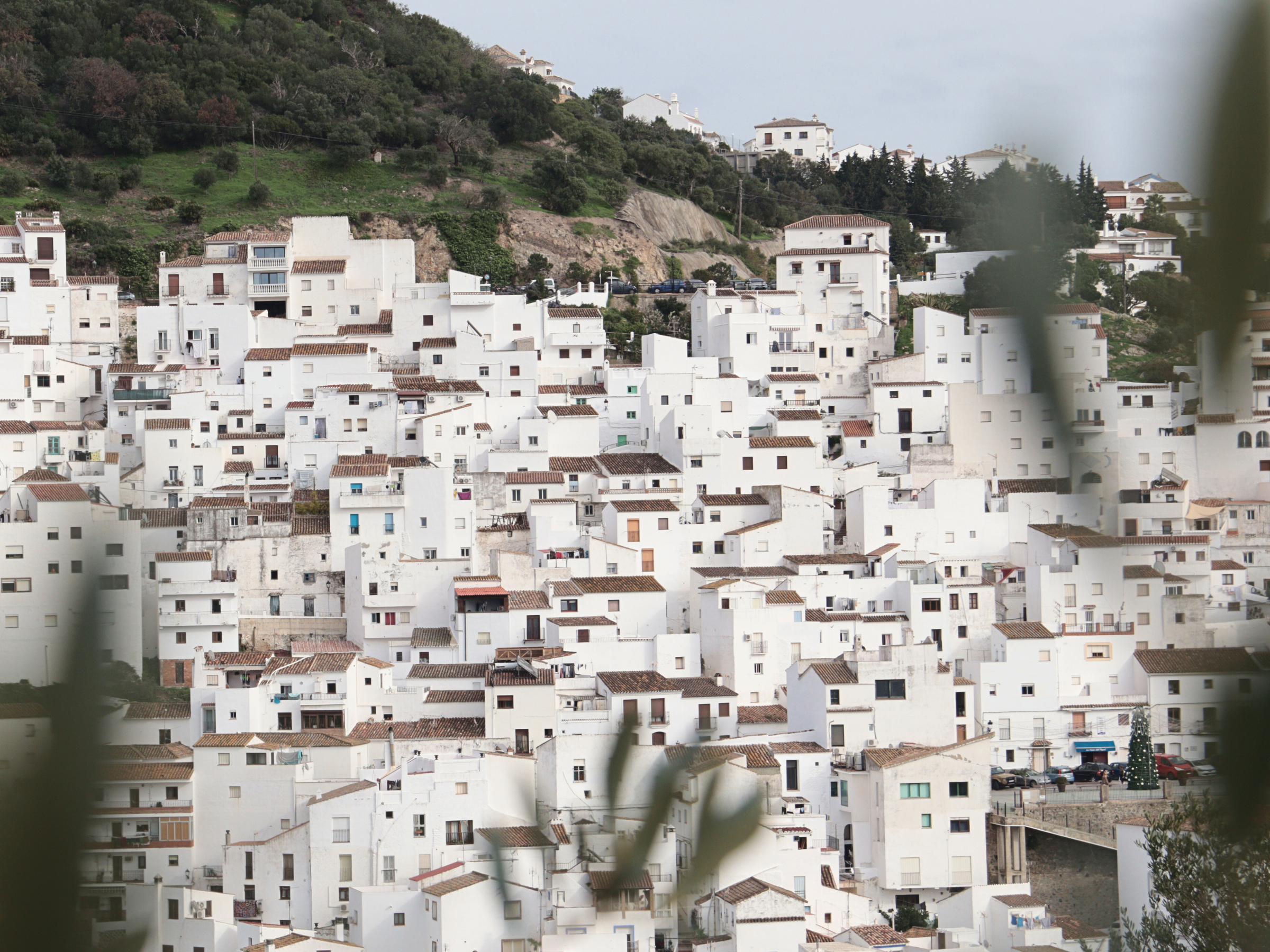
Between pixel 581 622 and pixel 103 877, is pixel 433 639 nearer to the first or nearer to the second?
pixel 581 622

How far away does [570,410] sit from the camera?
35625 millimetres

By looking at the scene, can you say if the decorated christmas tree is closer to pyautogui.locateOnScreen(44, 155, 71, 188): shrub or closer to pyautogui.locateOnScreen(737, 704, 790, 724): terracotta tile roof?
pyautogui.locateOnScreen(737, 704, 790, 724): terracotta tile roof

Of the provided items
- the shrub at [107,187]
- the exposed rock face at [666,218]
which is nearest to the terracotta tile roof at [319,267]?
the shrub at [107,187]

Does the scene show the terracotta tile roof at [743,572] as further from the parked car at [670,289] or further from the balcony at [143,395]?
the parked car at [670,289]

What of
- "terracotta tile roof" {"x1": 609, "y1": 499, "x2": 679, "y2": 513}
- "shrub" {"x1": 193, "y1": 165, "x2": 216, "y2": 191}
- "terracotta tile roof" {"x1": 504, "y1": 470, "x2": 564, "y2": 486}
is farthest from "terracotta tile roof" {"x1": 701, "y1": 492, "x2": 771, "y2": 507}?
"shrub" {"x1": 193, "y1": 165, "x2": 216, "y2": 191}

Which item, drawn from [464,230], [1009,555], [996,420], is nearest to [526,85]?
[464,230]

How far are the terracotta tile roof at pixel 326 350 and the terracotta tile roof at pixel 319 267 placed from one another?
3842 mm

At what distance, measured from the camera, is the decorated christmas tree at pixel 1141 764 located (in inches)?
1052

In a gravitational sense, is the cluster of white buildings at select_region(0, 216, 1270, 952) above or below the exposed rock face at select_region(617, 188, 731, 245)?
below

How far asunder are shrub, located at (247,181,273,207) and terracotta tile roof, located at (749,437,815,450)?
22824 mm

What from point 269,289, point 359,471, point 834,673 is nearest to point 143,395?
point 269,289

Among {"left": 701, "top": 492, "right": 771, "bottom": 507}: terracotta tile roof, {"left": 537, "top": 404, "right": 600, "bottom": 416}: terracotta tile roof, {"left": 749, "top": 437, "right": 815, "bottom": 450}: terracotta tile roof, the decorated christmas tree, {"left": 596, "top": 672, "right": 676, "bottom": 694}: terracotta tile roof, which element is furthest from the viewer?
{"left": 537, "top": 404, "right": 600, "bottom": 416}: terracotta tile roof

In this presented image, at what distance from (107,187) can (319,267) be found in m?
12.6

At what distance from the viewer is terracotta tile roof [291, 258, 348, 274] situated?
40.8 m
